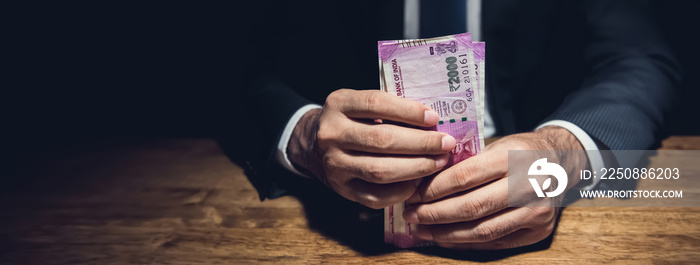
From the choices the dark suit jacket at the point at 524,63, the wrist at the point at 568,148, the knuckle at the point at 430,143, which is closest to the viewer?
the knuckle at the point at 430,143

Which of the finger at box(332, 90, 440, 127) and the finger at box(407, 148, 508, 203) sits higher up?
the finger at box(332, 90, 440, 127)

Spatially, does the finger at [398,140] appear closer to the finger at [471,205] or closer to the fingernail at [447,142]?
the fingernail at [447,142]

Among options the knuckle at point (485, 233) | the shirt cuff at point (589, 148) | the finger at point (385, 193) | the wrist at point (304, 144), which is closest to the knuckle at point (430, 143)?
the finger at point (385, 193)

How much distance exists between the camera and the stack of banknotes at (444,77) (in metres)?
0.86

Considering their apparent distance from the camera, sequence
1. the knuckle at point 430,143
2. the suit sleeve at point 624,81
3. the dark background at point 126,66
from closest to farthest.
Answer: the knuckle at point 430,143, the suit sleeve at point 624,81, the dark background at point 126,66

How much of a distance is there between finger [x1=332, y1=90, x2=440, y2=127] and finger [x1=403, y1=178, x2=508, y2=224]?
17 centimetres

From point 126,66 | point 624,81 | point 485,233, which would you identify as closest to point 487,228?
point 485,233

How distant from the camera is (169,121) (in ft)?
8.68

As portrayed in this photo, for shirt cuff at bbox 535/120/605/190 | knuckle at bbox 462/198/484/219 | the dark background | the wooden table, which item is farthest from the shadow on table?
the dark background

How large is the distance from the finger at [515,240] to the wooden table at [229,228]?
2 cm

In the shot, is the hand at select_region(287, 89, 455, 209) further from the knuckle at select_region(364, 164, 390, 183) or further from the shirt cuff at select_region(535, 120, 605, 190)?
the shirt cuff at select_region(535, 120, 605, 190)

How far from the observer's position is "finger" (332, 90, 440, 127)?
82cm

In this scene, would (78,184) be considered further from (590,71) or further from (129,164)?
(590,71)

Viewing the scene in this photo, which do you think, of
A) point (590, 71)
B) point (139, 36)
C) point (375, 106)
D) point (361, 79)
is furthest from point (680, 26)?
point (139, 36)
